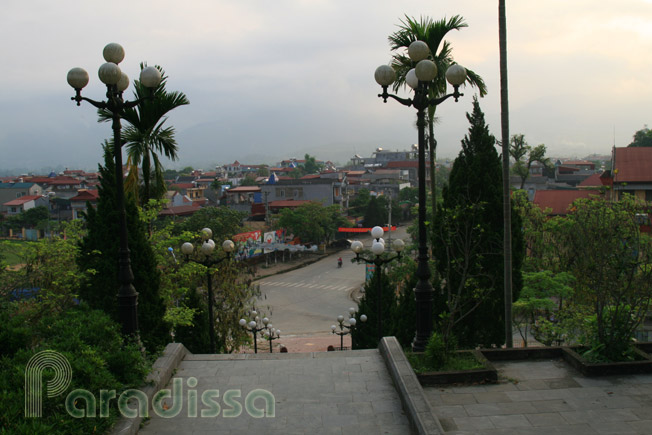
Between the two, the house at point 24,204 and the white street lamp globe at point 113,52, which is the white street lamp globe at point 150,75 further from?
the house at point 24,204

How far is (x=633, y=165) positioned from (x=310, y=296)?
2179 cm

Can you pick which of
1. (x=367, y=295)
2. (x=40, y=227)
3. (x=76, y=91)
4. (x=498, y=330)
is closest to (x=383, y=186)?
(x=40, y=227)

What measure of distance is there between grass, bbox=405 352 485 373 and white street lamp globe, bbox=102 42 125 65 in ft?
22.3

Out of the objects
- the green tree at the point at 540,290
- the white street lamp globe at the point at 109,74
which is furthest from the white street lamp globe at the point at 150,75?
the green tree at the point at 540,290

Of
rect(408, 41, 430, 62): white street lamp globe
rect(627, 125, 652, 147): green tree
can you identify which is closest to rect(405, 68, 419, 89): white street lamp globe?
rect(408, 41, 430, 62): white street lamp globe

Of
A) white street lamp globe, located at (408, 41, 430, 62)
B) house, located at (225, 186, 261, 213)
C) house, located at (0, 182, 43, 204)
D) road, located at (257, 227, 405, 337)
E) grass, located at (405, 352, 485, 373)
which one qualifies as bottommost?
road, located at (257, 227, 405, 337)

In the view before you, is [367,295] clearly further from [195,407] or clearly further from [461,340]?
[195,407]

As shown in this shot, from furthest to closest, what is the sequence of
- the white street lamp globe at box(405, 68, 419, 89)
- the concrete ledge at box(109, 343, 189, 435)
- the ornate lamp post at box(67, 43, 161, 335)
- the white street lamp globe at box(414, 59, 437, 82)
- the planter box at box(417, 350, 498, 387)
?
1. the white street lamp globe at box(405, 68, 419, 89)
2. the white street lamp globe at box(414, 59, 437, 82)
3. the ornate lamp post at box(67, 43, 161, 335)
4. the planter box at box(417, 350, 498, 387)
5. the concrete ledge at box(109, 343, 189, 435)

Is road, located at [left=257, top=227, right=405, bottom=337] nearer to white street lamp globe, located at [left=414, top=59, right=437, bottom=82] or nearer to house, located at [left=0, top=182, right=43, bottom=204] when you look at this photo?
white street lamp globe, located at [left=414, top=59, right=437, bottom=82]

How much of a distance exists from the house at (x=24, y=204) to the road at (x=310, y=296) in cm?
4714

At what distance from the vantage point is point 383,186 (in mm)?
81750

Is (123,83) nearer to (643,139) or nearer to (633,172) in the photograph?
(633,172)

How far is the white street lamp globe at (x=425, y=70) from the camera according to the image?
841cm

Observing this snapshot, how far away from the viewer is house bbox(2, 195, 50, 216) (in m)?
73.1
